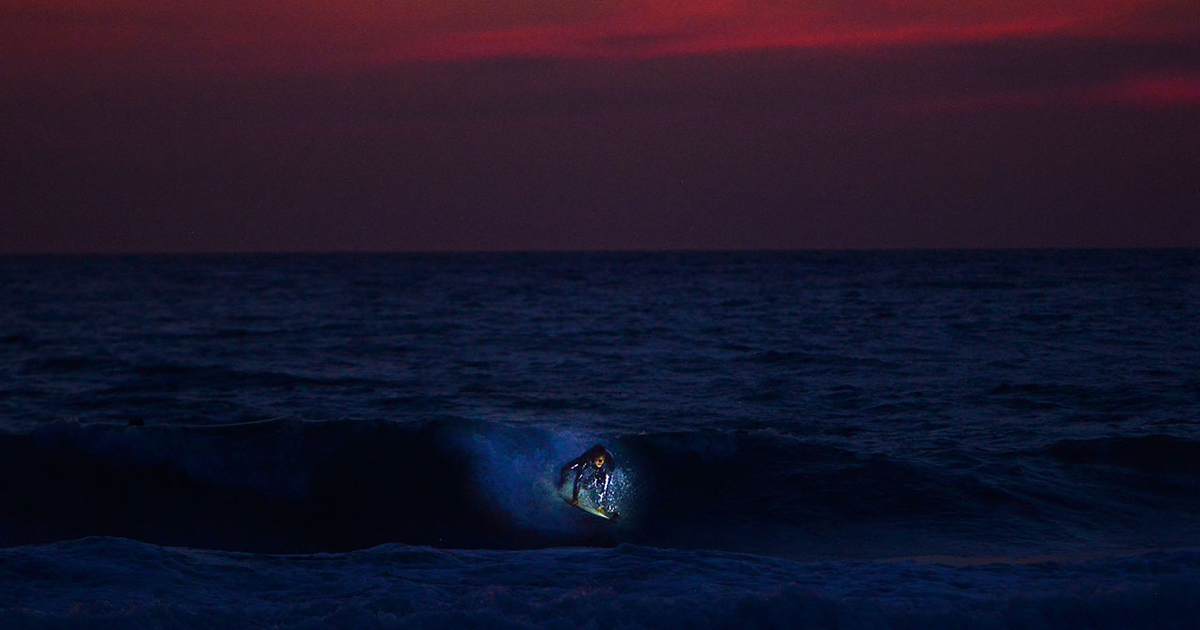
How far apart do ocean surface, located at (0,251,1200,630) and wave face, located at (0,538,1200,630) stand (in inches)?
0.9

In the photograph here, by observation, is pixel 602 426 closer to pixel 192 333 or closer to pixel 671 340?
pixel 671 340

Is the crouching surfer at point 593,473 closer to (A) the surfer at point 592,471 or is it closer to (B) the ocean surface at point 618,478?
(A) the surfer at point 592,471

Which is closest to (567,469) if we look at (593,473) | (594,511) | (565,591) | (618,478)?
(593,473)

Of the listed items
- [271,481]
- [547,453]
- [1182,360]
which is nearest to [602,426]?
[547,453]

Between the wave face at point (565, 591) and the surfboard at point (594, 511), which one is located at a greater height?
the wave face at point (565, 591)

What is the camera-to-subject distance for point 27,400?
1457cm

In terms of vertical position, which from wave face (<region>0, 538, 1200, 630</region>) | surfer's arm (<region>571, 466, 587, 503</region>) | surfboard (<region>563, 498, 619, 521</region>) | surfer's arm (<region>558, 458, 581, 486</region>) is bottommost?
surfboard (<region>563, 498, 619, 521</region>)

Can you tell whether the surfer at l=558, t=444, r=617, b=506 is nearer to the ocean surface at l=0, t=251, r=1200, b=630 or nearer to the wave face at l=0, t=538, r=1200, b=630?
the ocean surface at l=0, t=251, r=1200, b=630

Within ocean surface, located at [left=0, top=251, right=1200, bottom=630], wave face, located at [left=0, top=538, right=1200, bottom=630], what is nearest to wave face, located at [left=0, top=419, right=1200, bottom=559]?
ocean surface, located at [left=0, top=251, right=1200, bottom=630]

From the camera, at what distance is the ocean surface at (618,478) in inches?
219

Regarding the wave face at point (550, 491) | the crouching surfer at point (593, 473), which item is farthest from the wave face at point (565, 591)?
the crouching surfer at point (593, 473)

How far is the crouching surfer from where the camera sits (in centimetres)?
975

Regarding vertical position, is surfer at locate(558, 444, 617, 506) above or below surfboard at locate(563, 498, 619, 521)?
above

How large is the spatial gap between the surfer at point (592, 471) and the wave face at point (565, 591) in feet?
9.21
